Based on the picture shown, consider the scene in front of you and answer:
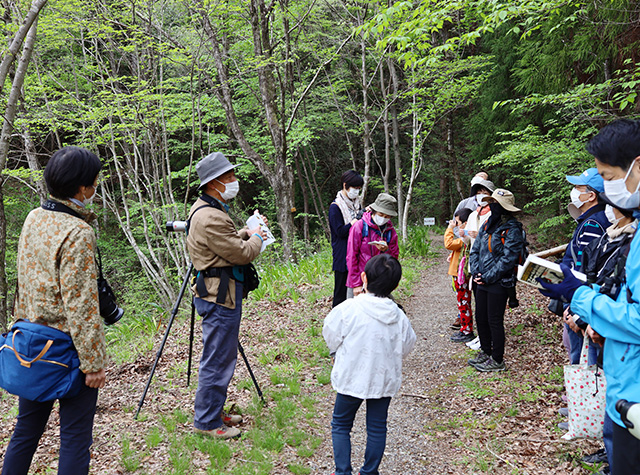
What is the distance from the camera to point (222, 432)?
11.9ft

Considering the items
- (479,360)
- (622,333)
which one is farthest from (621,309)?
(479,360)

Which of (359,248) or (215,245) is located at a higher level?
(215,245)

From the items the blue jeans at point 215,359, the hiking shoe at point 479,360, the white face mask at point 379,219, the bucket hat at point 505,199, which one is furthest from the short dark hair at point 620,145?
the hiking shoe at point 479,360

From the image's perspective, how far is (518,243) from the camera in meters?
4.62

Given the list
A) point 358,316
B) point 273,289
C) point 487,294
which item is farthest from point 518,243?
point 273,289

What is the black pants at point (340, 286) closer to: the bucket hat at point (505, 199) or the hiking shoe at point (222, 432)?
the bucket hat at point (505, 199)

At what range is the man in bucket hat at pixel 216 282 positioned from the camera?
346cm

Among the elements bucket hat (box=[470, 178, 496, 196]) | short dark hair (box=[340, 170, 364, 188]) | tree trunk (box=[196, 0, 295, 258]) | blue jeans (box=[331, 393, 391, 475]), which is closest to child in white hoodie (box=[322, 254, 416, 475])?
blue jeans (box=[331, 393, 391, 475])

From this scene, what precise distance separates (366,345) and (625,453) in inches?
56.9

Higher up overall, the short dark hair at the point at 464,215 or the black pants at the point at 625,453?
the short dark hair at the point at 464,215

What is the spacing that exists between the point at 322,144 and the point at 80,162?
16769 millimetres

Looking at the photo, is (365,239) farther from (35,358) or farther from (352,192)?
(35,358)

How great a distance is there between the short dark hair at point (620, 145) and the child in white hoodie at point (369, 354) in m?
1.36

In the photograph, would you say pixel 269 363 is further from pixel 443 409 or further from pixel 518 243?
pixel 518 243
